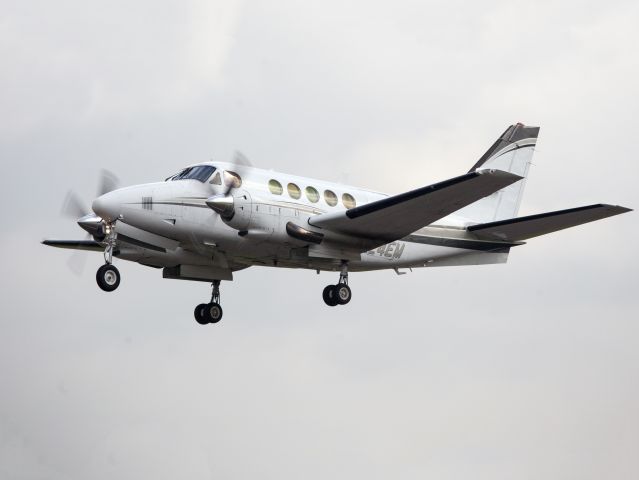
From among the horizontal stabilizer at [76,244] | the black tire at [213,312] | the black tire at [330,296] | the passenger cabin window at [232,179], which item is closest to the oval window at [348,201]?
the black tire at [330,296]

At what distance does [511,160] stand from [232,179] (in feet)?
38.0

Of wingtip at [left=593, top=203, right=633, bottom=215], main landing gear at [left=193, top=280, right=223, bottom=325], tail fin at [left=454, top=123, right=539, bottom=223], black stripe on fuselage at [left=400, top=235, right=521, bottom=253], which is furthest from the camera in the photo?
tail fin at [left=454, top=123, right=539, bottom=223]

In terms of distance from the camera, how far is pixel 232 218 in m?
34.3

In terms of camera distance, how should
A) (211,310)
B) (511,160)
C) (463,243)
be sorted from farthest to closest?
(511,160), (211,310), (463,243)

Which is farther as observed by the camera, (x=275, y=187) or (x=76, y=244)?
(x=76, y=244)

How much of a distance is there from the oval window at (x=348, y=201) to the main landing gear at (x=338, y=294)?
84.0 inches

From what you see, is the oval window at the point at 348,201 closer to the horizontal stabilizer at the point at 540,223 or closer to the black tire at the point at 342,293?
the black tire at the point at 342,293

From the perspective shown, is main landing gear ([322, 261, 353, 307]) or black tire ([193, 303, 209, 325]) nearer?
main landing gear ([322, 261, 353, 307])

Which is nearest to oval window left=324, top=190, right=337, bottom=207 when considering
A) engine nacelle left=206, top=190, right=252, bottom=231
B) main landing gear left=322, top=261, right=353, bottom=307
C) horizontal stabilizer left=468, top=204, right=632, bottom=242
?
main landing gear left=322, top=261, right=353, bottom=307

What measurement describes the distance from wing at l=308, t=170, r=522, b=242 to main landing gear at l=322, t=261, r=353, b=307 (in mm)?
1548

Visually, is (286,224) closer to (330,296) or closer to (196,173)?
(330,296)

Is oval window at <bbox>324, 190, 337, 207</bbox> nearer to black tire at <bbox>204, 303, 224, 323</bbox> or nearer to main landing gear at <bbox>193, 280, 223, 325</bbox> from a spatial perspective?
main landing gear at <bbox>193, 280, 223, 325</bbox>

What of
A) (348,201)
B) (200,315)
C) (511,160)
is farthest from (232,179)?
(511,160)

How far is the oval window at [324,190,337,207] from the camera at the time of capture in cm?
3647
